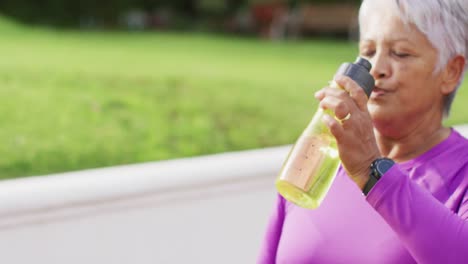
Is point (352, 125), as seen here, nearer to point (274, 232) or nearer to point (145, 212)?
point (274, 232)

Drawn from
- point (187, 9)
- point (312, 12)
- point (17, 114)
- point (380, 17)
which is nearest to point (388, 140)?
point (380, 17)

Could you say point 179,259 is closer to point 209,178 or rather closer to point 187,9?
point 209,178

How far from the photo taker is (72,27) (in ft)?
29.0

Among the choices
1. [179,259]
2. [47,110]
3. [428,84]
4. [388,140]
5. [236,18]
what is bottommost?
[236,18]

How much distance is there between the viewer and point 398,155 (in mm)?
1592

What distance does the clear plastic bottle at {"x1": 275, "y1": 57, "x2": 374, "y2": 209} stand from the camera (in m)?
1.33

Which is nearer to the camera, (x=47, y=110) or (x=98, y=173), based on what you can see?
(x=98, y=173)

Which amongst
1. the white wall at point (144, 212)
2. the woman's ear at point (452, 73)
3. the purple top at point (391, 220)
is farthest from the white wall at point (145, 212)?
the woman's ear at point (452, 73)

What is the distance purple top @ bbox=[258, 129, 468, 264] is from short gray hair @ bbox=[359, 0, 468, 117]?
0.21m

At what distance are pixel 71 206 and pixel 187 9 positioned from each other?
30.4 feet

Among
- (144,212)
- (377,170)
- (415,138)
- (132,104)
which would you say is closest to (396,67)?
(415,138)

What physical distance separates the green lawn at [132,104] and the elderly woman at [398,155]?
228 centimetres

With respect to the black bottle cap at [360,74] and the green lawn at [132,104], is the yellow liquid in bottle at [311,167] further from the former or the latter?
the green lawn at [132,104]

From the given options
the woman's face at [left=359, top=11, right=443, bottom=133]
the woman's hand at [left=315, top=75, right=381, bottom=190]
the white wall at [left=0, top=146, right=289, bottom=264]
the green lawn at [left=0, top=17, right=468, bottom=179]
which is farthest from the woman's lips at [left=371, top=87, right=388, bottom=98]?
the green lawn at [left=0, top=17, right=468, bottom=179]
